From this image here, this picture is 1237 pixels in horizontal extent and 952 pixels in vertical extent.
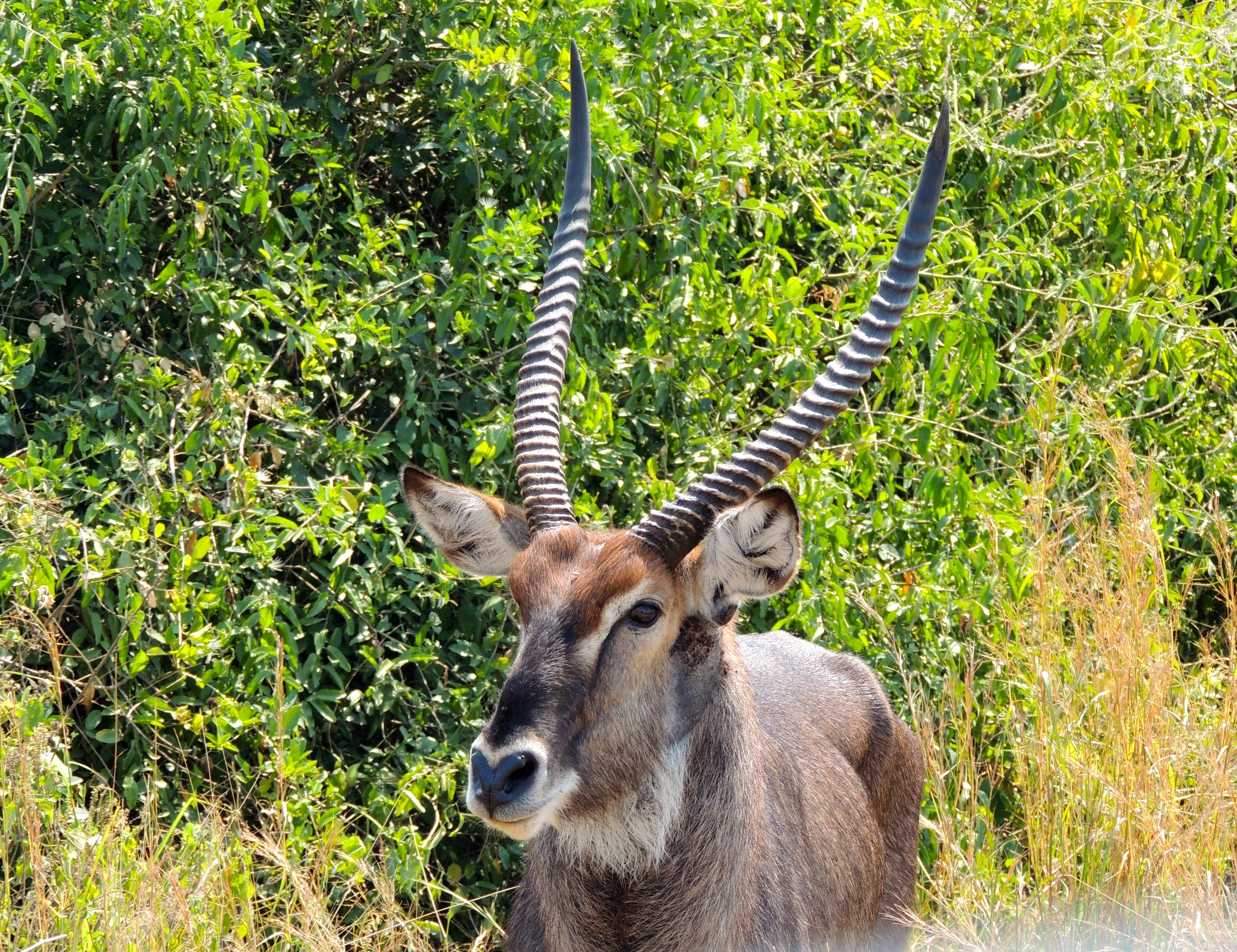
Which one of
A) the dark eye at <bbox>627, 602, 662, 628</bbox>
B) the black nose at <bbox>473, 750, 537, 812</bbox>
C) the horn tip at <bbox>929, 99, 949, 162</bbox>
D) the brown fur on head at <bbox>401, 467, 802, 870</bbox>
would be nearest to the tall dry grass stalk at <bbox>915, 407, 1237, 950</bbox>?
the brown fur on head at <bbox>401, 467, 802, 870</bbox>

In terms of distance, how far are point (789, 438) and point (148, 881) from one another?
6.76ft

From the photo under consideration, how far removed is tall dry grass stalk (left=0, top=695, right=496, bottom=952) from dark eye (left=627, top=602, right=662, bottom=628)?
1.33 metres

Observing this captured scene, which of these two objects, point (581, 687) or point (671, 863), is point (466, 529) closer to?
point (581, 687)

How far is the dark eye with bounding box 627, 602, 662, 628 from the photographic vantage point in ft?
10.6

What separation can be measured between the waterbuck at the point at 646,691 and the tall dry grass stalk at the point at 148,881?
0.71 meters

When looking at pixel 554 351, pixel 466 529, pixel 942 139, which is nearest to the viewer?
pixel 942 139

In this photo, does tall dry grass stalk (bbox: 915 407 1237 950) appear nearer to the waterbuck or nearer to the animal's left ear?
the waterbuck

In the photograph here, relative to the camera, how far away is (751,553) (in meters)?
3.26

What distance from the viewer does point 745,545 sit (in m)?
3.25

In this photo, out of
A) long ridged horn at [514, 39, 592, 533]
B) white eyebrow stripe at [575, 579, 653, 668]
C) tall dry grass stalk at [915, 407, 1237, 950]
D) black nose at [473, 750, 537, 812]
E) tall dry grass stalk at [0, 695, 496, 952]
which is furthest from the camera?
tall dry grass stalk at [915, 407, 1237, 950]

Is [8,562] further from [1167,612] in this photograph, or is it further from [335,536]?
[1167,612]

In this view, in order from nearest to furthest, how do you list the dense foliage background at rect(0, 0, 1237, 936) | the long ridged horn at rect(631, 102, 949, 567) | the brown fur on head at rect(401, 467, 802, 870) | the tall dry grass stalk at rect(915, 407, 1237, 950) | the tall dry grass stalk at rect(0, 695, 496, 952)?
the brown fur on head at rect(401, 467, 802, 870) < the long ridged horn at rect(631, 102, 949, 567) < the tall dry grass stalk at rect(0, 695, 496, 952) < the tall dry grass stalk at rect(915, 407, 1237, 950) < the dense foliage background at rect(0, 0, 1237, 936)

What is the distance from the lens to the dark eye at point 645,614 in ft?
10.6

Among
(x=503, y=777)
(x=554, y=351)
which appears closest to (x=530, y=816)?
(x=503, y=777)
